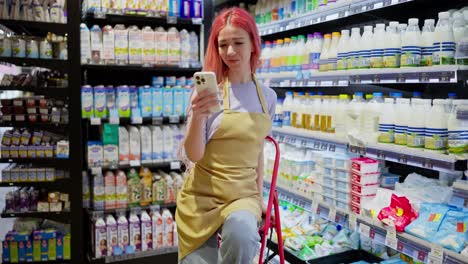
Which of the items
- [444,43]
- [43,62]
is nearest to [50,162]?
[43,62]

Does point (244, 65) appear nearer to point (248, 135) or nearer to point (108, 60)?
point (248, 135)

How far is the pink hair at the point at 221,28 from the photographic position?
2.05m

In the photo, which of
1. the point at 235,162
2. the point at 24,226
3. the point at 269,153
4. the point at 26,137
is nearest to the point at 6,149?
the point at 26,137

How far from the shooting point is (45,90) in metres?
3.65

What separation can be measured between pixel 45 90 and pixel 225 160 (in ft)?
7.23

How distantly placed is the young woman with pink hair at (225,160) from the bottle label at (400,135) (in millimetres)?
897

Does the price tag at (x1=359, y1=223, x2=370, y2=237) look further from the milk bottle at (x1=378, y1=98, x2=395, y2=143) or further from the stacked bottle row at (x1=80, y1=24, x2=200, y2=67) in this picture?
the stacked bottle row at (x1=80, y1=24, x2=200, y2=67)

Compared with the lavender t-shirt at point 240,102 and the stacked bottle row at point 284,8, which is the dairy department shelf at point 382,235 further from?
the stacked bottle row at point 284,8

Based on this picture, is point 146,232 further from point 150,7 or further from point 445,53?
point 445,53

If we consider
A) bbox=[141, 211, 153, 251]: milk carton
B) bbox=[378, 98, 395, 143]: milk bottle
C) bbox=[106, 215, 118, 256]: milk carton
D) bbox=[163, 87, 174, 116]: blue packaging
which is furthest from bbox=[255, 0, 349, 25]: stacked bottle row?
bbox=[106, 215, 118, 256]: milk carton

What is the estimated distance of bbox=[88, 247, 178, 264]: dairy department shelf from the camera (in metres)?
3.96

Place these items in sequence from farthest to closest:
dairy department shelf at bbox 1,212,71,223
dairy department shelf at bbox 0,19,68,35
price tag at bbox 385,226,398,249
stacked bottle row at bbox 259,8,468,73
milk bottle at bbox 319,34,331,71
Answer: dairy department shelf at bbox 1,212,71,223
dairy department shelf at bbox 0,19,68,35
milk bottle at bbox 319,34,331,71
price tag at bbox 385,226,398,249
stacked bottle row at bbox 259,8,468,73

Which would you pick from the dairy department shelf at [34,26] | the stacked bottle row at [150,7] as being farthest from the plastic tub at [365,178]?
the dairy department shelf at [34,26]

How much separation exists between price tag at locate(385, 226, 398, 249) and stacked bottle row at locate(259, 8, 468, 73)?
924 mm
